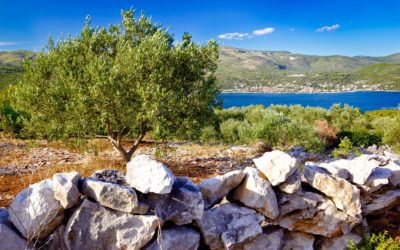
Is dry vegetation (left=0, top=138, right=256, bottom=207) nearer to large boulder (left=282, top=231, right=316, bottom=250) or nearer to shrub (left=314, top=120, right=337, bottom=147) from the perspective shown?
large boulder (left=282, top=231, right=316, bottom=250)

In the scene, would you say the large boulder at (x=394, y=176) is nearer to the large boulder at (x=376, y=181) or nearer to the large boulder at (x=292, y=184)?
the large boulder at (x=376, y=181)

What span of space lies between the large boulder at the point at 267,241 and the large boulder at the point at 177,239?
120 cm

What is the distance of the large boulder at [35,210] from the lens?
4602mm

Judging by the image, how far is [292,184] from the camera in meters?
6.52

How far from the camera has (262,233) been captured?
6.67 meters

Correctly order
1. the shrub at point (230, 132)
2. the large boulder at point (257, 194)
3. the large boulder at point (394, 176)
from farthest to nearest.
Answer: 1. the shrub at point (230, 132)
2. the large boulder at point (394, 176)
3. the large boulder at point (257, 194)

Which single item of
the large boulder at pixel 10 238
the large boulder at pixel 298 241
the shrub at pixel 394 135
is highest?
the large boulder at pixel 10 238

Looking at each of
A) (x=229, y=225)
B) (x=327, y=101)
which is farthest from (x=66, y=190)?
(x=327, y=101)

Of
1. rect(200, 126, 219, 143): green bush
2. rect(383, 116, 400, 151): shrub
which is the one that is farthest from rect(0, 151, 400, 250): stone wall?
rect(200, 126, 219, 143): green bush

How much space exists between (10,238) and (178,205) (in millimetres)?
2399

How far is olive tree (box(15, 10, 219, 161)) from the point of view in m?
10.6

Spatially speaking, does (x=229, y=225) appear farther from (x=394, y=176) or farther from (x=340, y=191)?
(x=394, y=176)

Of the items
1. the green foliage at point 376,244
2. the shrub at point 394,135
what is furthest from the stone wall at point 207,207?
the shrub at point 394,135

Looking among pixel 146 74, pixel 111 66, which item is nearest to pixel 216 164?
pixel 146 74
